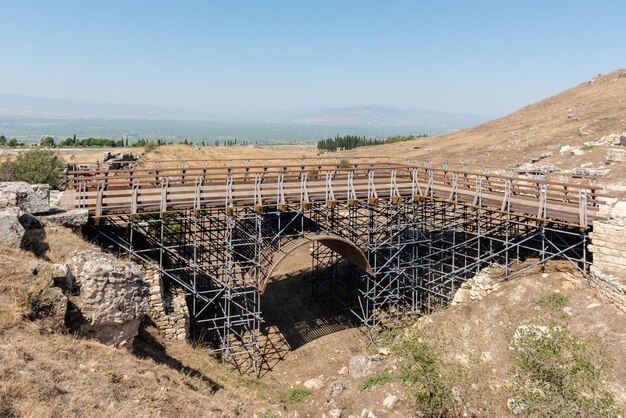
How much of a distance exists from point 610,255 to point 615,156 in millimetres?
18251

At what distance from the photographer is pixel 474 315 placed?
17.2 meters

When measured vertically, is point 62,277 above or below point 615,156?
below

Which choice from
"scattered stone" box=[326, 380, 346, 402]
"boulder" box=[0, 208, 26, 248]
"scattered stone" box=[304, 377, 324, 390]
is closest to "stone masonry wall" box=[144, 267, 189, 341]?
"boulder" box=[0, 208, 26, 248]

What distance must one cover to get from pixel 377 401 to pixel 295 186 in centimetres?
965

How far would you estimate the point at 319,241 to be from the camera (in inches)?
771

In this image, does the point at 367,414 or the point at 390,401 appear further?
the point at 390,401

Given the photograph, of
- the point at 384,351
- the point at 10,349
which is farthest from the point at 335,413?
the point at 10,349

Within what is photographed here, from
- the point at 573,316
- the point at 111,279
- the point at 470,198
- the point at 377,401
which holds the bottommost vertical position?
the point at 377,401

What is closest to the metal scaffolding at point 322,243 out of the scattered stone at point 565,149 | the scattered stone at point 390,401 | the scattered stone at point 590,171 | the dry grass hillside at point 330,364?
the dry grass hillside at point 330,364

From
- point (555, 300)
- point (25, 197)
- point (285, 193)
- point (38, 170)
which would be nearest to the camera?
point (25, 197)

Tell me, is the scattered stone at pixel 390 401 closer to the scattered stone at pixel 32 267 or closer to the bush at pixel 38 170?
the scattered stone at pixel 32 267

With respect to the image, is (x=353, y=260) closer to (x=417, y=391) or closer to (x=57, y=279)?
(x=417, y=391)

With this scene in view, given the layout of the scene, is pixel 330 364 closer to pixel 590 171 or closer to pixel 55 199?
pixel 55 199

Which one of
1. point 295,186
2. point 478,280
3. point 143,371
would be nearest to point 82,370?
point 143,371
